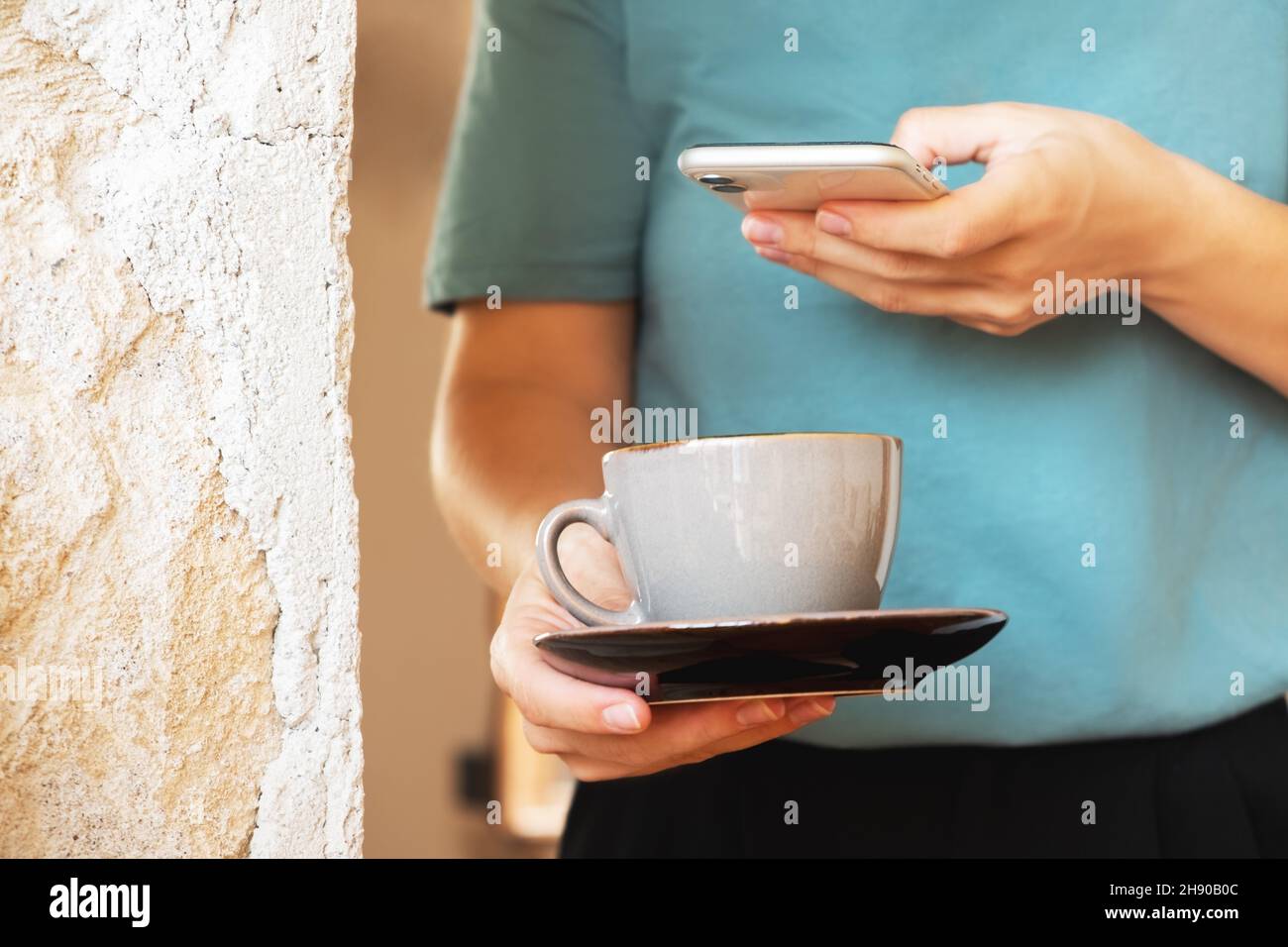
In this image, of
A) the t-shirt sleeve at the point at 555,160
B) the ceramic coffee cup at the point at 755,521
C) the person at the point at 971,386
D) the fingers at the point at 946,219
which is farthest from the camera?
the t-shirt sleeve at the point at 555,160

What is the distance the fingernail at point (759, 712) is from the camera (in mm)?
566

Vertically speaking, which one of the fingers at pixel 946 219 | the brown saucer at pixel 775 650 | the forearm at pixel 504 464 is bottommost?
the brown saucer at pixel 775 650

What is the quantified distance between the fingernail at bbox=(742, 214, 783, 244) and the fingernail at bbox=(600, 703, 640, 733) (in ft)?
1.06

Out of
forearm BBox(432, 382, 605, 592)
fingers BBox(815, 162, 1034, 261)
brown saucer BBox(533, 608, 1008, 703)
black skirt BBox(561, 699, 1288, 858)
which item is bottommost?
black skirt BBox(561, 699, 1288, 858)

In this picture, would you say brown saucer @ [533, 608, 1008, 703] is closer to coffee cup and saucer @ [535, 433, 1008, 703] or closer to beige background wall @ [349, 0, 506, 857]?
coffee cup and saucer @ [535, 433, 1008, 703]

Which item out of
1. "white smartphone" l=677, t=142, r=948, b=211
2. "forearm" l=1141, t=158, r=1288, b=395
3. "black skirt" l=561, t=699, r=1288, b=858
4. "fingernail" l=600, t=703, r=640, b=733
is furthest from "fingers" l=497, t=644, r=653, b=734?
"forearm" l=1141, t=158, r=1288, b=395

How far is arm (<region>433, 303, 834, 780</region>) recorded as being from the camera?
1.95 feet

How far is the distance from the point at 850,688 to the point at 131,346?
12.9 inches

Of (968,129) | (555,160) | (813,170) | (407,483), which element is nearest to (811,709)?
(813,170)

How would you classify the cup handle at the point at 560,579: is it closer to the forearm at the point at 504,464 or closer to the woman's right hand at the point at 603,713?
the woman's right hand at the point at 603,713

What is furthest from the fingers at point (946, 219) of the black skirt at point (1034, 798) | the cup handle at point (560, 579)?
the black skirt at point (1034, 798)

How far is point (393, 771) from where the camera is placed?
3.16 m
